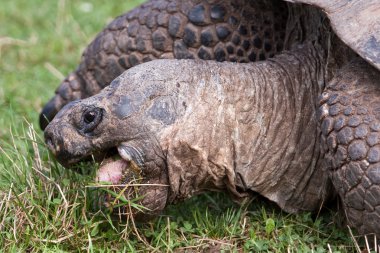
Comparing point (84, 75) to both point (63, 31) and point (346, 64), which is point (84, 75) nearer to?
point (346, 64)

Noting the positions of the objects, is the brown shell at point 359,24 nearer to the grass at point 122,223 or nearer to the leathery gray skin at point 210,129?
the leathery gray skin at point 210,129

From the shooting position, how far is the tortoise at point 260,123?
3420mm

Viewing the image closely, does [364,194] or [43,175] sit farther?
[43,175]

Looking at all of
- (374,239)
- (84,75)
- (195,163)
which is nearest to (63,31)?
(84,75)

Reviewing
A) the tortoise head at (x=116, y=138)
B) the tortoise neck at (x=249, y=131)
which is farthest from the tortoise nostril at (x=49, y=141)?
the tortoise neck at (x=249, y=131)

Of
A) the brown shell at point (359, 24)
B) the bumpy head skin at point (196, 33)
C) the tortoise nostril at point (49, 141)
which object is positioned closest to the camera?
the brown shell at point (359, 24)

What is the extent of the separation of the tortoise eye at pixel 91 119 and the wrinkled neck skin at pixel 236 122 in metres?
0.08

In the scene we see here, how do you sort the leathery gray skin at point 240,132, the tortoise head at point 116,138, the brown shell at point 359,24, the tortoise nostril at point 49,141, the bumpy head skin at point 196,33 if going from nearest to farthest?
the brown shell at point 359,24 < the leathery gray skin at point 240,132 < the tortoise head at point 116,138 < the tortoise nostril at point 49,141 < the bumpy head skin at point 196,33

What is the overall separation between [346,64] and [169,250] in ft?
3.71

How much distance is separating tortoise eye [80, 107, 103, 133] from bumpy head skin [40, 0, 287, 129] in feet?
3.22

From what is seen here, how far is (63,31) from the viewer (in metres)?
7.10

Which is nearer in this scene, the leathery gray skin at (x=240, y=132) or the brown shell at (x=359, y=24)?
the brown shell at (x=359, y=24)

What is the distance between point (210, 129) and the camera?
3.62 m

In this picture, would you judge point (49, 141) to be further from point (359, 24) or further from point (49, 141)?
point (359, 24)
